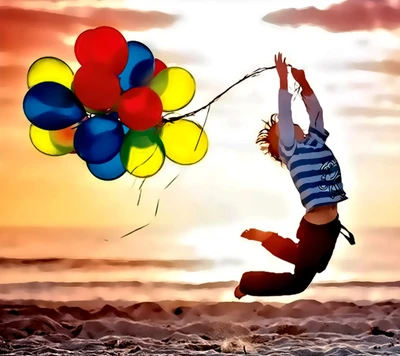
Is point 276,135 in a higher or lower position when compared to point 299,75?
lower

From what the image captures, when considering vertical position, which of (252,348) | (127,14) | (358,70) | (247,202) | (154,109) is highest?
(127,14)

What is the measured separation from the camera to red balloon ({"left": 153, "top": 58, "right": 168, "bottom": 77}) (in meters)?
1.88

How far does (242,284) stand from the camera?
1.90m

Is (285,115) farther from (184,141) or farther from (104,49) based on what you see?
(104,49)

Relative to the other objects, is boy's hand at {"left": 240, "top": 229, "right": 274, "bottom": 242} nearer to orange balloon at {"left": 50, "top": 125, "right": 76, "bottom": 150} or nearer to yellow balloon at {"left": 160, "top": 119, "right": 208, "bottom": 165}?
yellow balloon at {"left": 160, "top": 119, "right": 208, "bottom": 165}

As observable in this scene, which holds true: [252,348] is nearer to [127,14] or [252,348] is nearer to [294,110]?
[294,110]

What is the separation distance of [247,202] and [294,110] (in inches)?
14.3

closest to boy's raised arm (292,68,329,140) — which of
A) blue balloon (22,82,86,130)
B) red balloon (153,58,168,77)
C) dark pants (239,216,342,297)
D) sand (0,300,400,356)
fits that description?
dark pants (239,216,342,297)

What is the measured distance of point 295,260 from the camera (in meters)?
1.90

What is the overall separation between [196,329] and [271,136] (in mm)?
715

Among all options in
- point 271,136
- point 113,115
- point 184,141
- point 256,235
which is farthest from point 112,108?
point 256,235

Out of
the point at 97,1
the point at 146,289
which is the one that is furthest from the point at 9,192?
the point at 97,1

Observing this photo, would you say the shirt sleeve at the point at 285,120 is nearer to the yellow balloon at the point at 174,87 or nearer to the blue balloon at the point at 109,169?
the yellow balloon at the point at 174,87

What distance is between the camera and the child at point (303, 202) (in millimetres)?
1893
